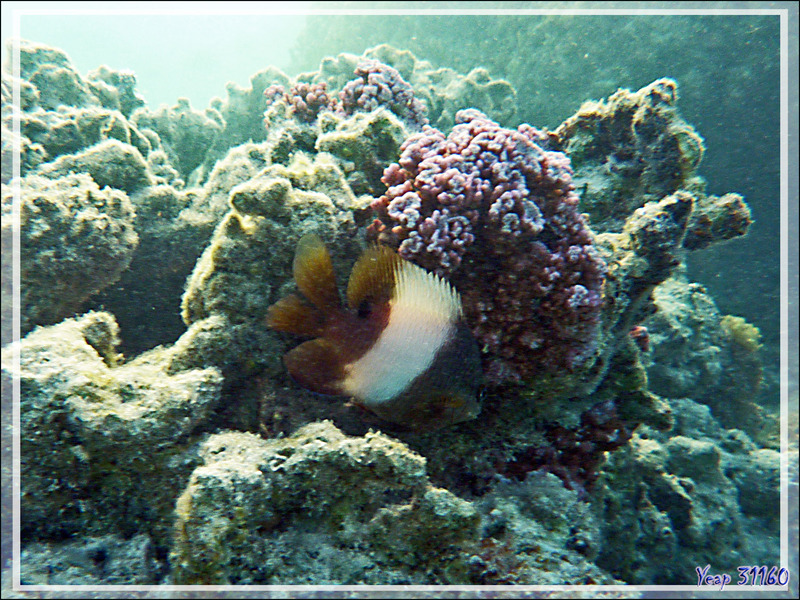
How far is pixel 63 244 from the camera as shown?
2252 millimetres

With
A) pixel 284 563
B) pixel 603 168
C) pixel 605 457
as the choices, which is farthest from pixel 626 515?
pixel 603 168

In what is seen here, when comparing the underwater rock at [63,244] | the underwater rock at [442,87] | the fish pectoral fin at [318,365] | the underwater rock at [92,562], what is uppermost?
the underwater rock at [442,87]

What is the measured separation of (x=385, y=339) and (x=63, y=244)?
2.04 metres

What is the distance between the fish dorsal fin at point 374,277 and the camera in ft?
5.96

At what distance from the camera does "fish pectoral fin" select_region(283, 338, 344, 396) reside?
6.00ft

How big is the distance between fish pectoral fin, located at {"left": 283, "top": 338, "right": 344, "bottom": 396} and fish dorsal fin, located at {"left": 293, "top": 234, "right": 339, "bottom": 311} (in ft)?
0.65

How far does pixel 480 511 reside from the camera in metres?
1.81

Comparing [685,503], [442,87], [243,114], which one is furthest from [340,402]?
[442,87]

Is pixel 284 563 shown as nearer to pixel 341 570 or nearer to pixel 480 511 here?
pixel 341 570

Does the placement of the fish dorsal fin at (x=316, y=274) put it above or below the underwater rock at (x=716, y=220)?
below

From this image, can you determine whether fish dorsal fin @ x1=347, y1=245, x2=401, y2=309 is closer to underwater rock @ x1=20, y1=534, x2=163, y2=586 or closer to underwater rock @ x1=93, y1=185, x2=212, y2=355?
underwater rock @ x1=20, y1=534, x2=163, y2=586

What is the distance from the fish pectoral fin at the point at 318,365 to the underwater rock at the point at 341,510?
23 cm

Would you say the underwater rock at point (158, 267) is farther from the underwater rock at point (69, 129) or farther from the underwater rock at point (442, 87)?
the underwater rock at point (442, 87)

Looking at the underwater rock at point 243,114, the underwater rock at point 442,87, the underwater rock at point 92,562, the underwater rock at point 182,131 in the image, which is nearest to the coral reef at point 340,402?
the underwater rock at point 92,562
